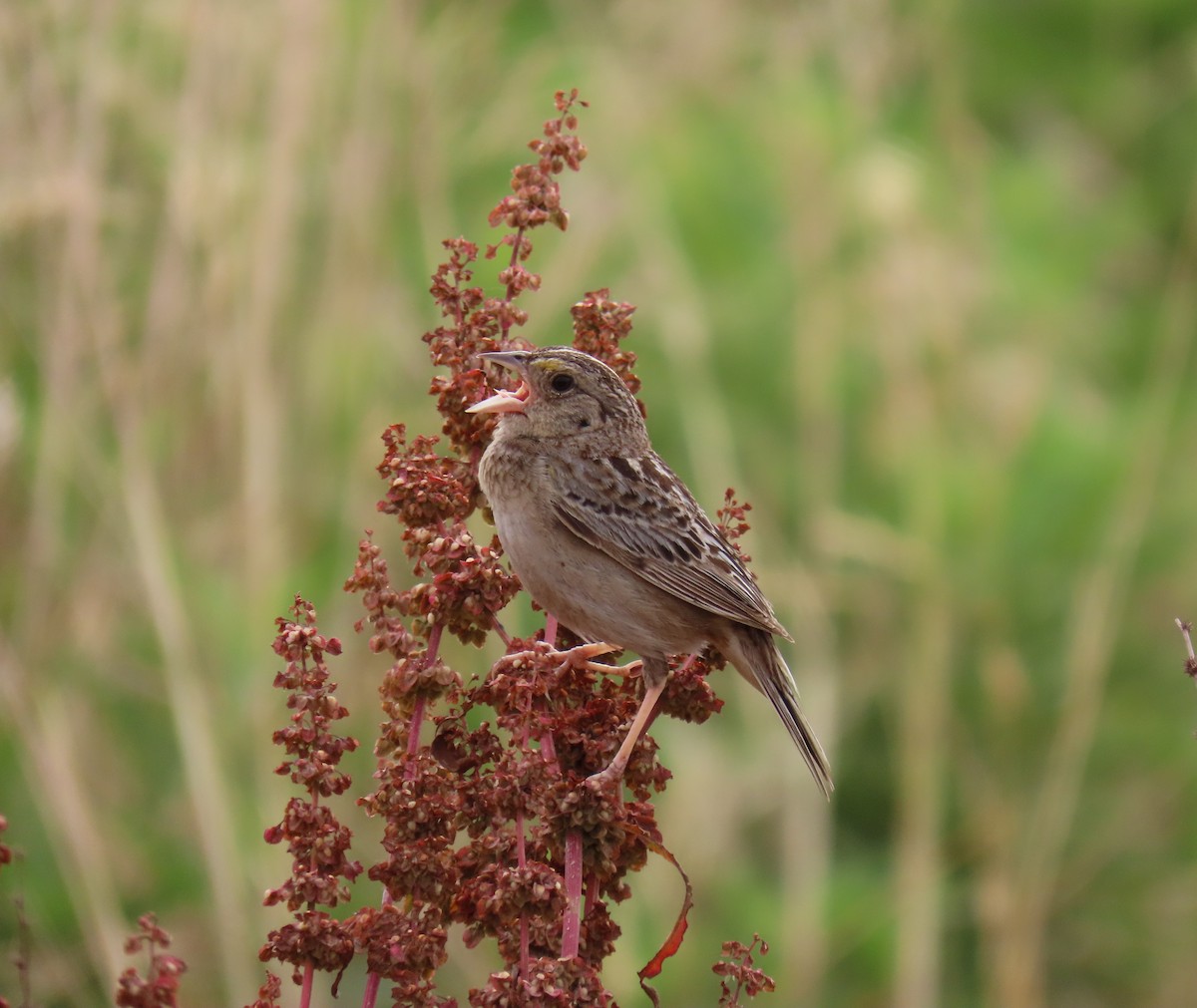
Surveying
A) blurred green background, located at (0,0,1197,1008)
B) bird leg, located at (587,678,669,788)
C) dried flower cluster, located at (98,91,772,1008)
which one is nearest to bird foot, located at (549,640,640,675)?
dried flower cluster, located at (98,91,772,1008)

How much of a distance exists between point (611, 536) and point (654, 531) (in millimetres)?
112

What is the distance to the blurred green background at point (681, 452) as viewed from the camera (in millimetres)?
5004

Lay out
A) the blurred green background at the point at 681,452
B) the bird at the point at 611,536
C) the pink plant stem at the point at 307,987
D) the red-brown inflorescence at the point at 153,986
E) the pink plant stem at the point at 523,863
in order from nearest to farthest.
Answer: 1. the red-brown inflorescence at the point at 153,986
2. the pink plant stem at the point at 307,987
3. the pink plant stem at the point at 523,863
4. the bird at the point at 611,536
5. the blurred green background at the point at 681,452

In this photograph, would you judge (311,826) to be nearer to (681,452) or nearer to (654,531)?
(654,531)

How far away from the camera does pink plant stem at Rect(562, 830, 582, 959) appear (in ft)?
7.96

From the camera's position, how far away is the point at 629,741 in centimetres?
285

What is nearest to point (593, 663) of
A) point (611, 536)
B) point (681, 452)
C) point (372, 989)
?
point (611, 536)

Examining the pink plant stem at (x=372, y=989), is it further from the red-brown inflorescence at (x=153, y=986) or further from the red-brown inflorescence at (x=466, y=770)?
the red-brown inflorescence at (x=153, y=986)

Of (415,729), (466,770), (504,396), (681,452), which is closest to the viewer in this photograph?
(415,729)

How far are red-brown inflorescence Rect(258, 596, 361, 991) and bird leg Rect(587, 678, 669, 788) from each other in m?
0.40

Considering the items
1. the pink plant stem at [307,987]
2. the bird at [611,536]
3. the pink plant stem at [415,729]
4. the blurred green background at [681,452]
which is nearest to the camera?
the pink plant stem at [307,987]

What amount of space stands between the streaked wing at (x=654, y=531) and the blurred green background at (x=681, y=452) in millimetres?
1477

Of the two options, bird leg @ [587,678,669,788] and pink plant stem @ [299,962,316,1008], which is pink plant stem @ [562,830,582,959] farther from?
pink plant stem @ [299,962,316,1008]

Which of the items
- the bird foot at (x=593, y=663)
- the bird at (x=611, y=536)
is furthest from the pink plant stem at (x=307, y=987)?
the bird at (x=611, y=536)
